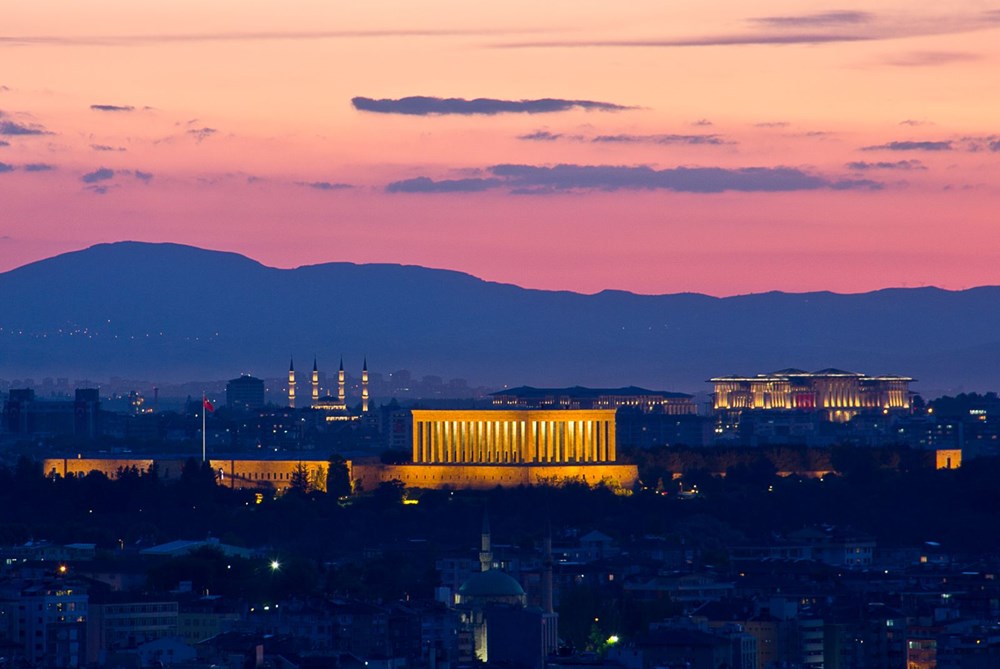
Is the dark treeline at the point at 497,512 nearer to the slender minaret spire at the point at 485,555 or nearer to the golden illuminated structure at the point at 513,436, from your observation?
the slender minaret spire at the point at 485,555

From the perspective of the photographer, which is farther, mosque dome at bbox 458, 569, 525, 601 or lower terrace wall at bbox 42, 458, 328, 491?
lower terrace wall at bbox 42, 458, 328, 491

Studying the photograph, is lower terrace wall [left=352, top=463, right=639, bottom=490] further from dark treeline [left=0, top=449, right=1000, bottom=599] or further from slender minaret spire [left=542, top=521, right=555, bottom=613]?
slender minaret spire [left=542, top=521, right=555, bottom=613]

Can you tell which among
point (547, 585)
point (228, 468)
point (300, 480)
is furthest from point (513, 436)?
point (547, 585)

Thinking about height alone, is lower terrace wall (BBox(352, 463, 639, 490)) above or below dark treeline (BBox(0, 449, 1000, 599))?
above

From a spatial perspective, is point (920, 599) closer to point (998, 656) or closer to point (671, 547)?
point (998, 656)

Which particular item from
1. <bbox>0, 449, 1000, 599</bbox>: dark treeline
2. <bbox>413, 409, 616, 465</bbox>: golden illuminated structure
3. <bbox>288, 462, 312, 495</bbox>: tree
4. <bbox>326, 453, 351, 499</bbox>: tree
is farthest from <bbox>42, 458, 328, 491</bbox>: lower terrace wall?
<bbox>0, 449, 1000, 599</bbox>: dark treeline

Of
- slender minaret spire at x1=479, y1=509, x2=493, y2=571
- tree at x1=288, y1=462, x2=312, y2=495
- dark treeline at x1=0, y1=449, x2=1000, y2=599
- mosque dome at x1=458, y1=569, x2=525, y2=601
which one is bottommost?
mosque dome at x1=458, y1=569, x2=525, y2=601

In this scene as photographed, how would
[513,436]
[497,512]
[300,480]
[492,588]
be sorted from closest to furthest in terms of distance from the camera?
[492,588], [497,512], [300,480], [513,436]

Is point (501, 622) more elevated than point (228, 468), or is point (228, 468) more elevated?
point (228, 468)

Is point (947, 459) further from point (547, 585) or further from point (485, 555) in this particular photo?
point (547, 585)

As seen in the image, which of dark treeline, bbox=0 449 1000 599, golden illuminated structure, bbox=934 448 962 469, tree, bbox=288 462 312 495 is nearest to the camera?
dark treeline, bbox=0 449 1000 599

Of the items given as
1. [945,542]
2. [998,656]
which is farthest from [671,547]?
[998,656]
